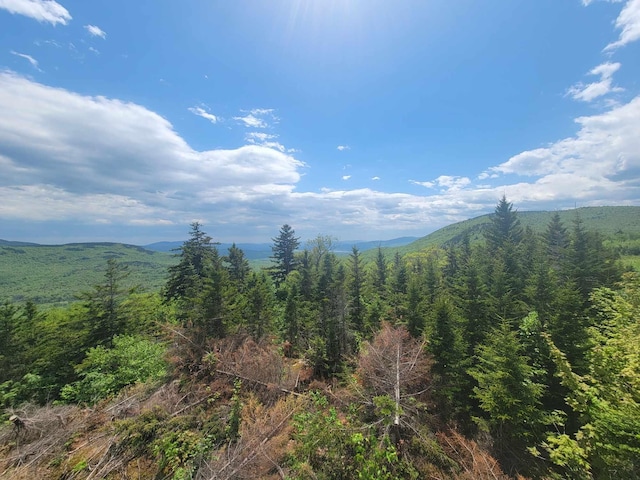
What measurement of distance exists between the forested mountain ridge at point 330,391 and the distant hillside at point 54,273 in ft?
329

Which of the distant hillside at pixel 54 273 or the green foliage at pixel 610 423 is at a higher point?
the green foliage at pixel 610 423

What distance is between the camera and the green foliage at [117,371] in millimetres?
12594

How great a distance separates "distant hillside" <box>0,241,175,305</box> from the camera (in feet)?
376

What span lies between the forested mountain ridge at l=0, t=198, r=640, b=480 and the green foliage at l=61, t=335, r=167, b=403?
0.30ft

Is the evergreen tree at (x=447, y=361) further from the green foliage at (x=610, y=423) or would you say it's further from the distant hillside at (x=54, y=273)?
the distant hillside at (x=54, y=273)

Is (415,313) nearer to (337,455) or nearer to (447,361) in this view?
(447,361)

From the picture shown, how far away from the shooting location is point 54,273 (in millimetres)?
153625

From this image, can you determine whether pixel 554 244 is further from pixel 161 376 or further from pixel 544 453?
pixel 161 376

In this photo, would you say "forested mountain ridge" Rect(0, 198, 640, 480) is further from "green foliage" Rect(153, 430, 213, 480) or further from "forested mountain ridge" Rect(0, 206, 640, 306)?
"forested mountain ridge" Rect(0, 206, 640, 306)

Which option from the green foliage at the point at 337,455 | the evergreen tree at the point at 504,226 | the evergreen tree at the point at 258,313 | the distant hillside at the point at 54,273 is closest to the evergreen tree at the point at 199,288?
the evergreen tree at the point at 258,313

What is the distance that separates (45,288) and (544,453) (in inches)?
7144

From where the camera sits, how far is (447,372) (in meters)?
13.3

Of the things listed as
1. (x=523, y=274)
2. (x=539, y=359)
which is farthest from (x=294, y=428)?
(x=523, y=274)

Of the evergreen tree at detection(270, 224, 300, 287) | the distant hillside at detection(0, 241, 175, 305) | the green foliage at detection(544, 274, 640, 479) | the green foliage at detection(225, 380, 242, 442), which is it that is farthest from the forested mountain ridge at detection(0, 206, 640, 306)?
the green foliage at detection(544, 274, 640, 479)
